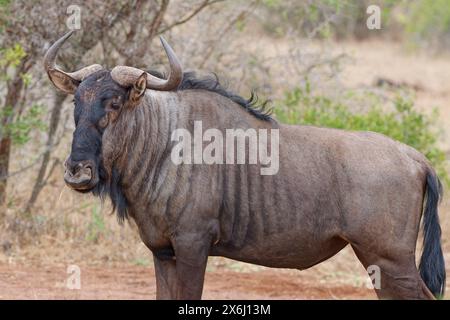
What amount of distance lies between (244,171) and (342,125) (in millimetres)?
4255

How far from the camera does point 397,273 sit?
6184 millimetres

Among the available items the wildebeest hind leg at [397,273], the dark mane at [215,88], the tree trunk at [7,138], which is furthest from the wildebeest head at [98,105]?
the tree trunk at [7,138]

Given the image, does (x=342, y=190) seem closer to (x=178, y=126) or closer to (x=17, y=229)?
(x=178, y=126)

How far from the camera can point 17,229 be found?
9.37 meters

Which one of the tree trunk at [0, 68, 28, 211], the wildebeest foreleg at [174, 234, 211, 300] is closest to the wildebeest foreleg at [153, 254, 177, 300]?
the wildebeest foreleg at [174, 234, 211, 300]

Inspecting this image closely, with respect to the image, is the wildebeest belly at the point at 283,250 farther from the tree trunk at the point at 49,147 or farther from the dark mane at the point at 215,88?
the tree trunk at the point at 49,147

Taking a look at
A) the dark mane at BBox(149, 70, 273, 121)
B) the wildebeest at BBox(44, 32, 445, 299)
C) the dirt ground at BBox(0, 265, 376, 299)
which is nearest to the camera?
the wildebeest at BBox(44, 32, 445, 299)

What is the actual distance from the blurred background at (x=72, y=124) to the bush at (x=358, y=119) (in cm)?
2

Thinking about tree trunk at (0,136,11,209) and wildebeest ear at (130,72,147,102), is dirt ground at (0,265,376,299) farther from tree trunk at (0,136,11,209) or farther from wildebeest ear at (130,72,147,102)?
wildebeest ear at (130,72,147,102)

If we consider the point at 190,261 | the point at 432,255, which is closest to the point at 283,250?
the point at 190,261

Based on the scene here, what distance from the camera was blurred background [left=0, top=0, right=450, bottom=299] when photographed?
29.0ft

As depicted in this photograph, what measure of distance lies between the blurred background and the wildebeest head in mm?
1836

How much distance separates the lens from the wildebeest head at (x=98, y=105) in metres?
5.68
